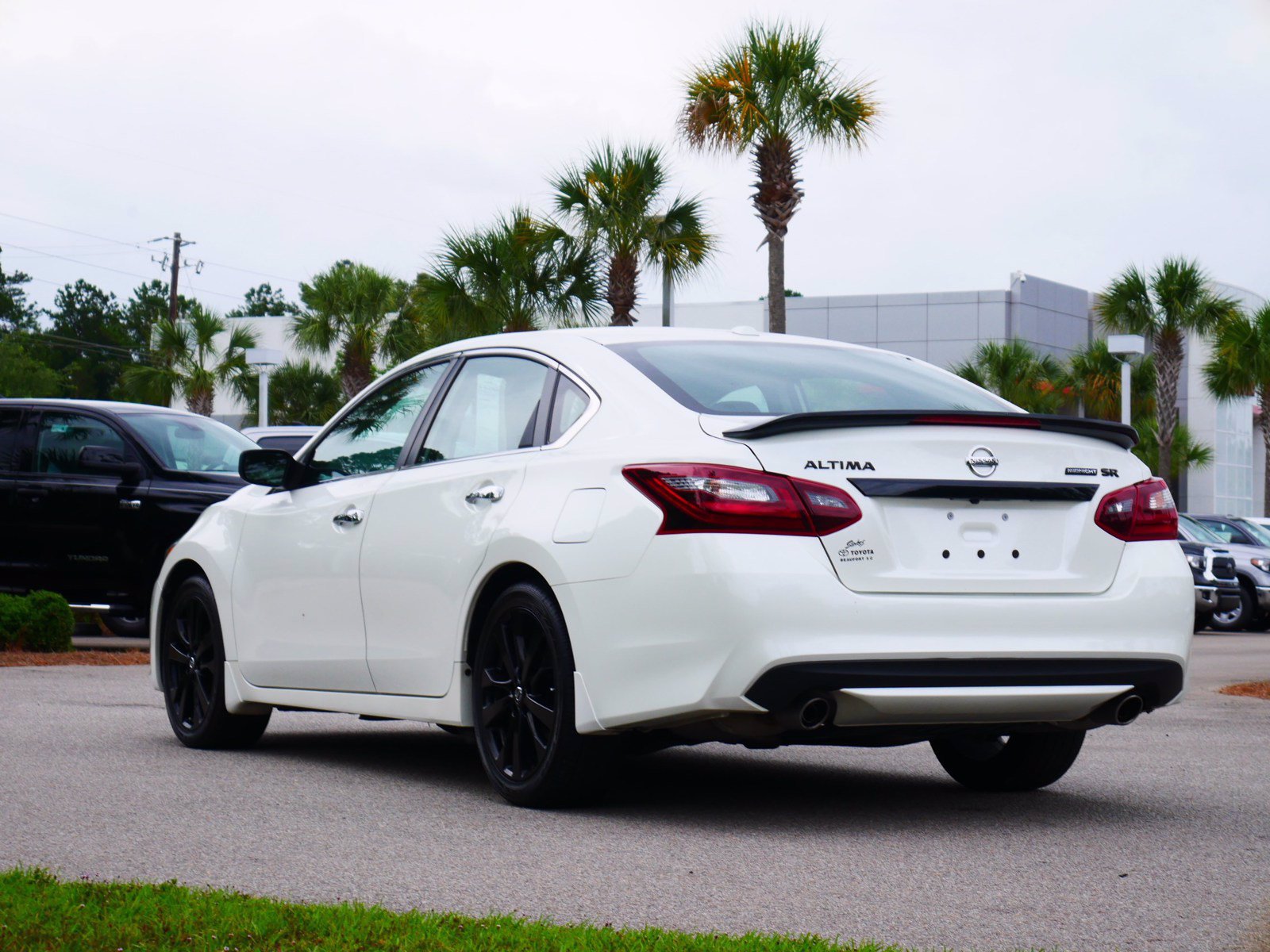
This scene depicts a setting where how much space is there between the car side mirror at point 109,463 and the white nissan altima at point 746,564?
700cm

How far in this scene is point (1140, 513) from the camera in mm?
5777

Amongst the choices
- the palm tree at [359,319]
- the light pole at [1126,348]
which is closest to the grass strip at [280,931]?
the light pole at [1126,348]

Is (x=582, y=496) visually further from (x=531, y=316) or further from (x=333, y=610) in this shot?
(x=531, y=316)

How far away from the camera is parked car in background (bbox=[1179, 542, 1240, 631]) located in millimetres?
23266

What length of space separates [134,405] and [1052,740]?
9707 mm

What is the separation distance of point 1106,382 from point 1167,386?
548 centimetres

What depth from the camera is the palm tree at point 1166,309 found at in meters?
39.4

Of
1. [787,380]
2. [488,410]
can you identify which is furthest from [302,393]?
[787,380]

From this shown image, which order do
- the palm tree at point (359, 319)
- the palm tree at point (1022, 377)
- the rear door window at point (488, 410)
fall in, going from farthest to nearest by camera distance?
the palm tree at point (1022, 377) < the palm tree at point (359, 319) < the rear door window at point (488, 410)

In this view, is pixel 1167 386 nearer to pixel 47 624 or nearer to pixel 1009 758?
pixel 47 624

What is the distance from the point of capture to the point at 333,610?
6.92 meters

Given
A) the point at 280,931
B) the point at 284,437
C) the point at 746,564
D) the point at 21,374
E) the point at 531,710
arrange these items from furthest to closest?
the point at 21,374 → the point at 284,437 → the point at 531,710 → the point at 746,564 → the point at 280,931

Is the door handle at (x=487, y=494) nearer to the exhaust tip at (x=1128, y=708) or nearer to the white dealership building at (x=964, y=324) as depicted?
the exhaust tip at (x=1128, y=708)

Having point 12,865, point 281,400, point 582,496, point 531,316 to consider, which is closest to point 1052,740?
point 582,496
